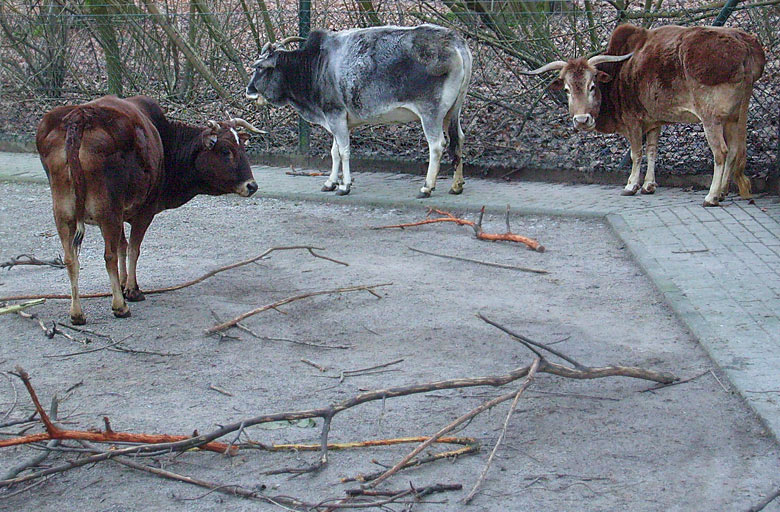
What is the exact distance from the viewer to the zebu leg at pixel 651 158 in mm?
10125

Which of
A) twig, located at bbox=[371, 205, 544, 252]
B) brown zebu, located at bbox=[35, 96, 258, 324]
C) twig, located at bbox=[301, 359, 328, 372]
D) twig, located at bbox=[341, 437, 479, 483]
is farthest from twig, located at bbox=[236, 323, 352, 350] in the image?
twig, located at bbox=[371, 205, 544, 252]

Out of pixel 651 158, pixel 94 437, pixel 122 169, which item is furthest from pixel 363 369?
pixel 651 158

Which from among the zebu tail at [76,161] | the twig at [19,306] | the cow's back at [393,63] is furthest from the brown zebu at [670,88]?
the twig at [19,306]

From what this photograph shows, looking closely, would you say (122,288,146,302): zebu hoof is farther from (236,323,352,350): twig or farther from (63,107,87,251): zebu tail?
(236,323,352,350): twig

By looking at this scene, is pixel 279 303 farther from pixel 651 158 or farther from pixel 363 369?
pixel 651 158

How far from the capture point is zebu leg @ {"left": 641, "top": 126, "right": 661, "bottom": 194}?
399 inches

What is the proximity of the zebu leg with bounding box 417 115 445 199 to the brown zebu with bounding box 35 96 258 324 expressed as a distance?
3397mm

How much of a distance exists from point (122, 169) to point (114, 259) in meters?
0.58

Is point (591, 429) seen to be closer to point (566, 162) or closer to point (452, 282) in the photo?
point (452, 282)

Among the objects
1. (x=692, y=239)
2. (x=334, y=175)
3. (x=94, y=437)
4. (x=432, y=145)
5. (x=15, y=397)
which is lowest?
(x=15, y=397)

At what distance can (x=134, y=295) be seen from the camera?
21.5 feet

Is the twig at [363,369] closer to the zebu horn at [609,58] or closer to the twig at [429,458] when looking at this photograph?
the twig at [429,458]

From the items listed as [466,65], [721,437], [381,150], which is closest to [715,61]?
[466,65]

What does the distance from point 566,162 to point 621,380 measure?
655cm
